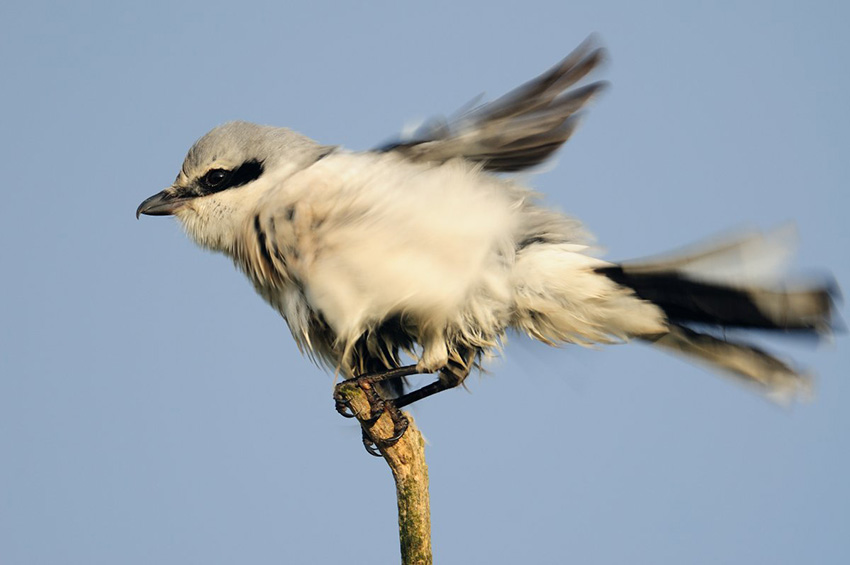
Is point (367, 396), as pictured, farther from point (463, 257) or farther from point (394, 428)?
point (463, 257)

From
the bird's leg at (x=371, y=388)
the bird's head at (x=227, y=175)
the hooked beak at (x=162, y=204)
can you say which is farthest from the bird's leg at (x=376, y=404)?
the hooked beak at (x=162, y=204)

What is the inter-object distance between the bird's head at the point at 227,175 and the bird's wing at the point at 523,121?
375mm

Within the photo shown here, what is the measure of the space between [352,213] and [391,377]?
57 centimetres

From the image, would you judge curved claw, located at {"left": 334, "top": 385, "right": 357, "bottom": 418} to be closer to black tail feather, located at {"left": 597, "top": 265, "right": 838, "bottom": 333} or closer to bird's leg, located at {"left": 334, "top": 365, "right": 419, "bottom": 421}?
bird's leg, located at {"left": 334, "top": 365, "right": 419, "bottom": 421}

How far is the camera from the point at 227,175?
10.8ft

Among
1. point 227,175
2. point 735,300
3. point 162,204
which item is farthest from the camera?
point 162,204

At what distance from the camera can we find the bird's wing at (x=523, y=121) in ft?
10.0

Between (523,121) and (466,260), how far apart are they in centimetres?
48

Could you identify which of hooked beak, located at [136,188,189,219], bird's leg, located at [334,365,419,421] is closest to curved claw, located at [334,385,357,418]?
bird's leg, located at [334,365,419,421]

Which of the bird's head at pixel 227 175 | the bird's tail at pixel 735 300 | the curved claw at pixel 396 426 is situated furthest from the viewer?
the bird's head at pixel 227 175

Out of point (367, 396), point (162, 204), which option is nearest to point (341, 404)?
point (367, 396)

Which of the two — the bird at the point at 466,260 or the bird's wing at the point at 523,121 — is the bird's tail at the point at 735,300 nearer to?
the bird at the point at 466,260

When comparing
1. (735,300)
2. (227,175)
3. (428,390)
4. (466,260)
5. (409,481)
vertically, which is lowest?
(409,481)

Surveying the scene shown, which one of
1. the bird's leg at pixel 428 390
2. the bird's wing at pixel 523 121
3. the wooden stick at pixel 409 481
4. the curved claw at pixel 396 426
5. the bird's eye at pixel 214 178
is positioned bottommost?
the wooden stick at pixel 409 481
